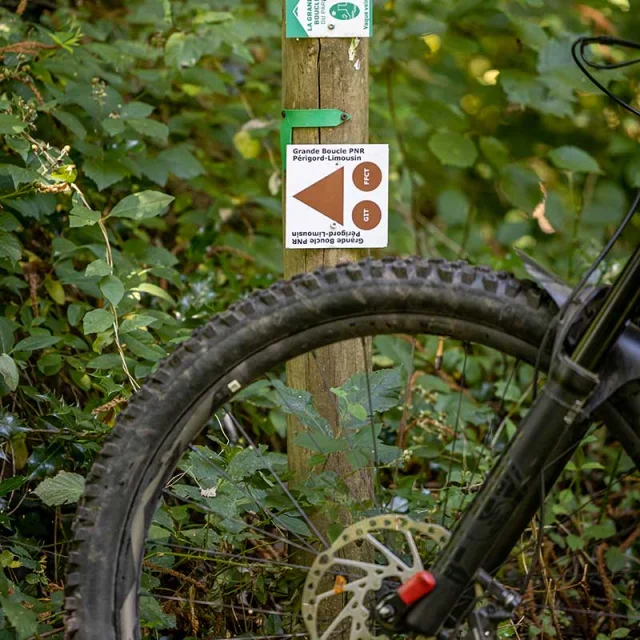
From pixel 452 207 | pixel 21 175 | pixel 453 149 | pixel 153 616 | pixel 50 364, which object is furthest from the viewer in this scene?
pixel 452 207

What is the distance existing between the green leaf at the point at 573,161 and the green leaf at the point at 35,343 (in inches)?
75.1

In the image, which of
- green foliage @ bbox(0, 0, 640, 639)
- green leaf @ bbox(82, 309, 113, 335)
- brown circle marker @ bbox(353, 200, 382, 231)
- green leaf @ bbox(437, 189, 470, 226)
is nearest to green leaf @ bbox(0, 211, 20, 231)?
green foliage @ bbox(0, 0, 640, 639)

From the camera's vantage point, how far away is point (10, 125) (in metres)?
2.00

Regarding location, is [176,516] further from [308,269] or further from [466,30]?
[466,30]

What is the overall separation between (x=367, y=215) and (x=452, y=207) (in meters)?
2.71

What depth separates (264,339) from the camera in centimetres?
148

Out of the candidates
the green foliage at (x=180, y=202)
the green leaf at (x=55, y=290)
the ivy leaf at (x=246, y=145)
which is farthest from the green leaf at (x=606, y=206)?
the green leaf at (x=55, y=290)

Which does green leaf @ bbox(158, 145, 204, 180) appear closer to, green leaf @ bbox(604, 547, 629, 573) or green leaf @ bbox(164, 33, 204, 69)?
green leaf @ bbox(164, 33, 204, 69)

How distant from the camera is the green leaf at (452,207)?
4.41 m

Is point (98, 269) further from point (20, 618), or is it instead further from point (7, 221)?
point (20, 618)

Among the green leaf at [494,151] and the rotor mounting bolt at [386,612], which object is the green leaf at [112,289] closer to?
the rotor mounting bolt at [386,612]

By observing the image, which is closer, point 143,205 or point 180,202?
point 143,205

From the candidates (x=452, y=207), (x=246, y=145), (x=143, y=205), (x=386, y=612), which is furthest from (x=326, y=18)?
(x=452, y=207)

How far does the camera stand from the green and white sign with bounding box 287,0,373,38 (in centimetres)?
176
